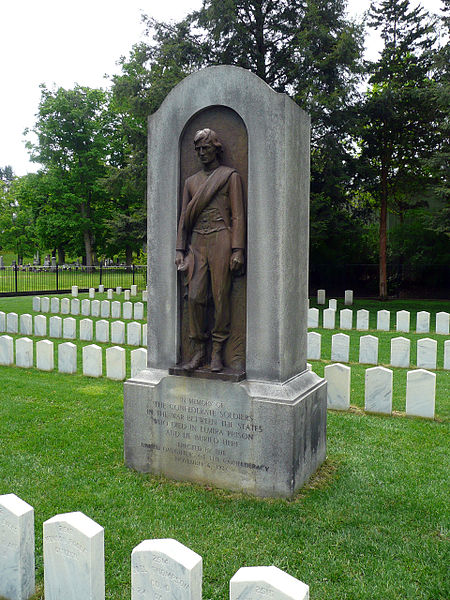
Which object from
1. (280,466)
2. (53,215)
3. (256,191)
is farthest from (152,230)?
(53,215)

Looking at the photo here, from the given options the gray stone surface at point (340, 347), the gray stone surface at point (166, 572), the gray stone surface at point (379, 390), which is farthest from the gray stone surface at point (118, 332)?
the gray stone surface at point (166, 572)

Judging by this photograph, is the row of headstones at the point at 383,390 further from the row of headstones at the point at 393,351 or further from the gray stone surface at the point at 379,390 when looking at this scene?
the row of headstones at the point at 393,351

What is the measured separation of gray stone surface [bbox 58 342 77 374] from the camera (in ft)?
30.1

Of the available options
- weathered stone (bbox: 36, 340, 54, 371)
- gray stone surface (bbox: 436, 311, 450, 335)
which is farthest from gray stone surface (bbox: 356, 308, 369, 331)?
weathered stone (bbox: 36, 340, 54, 371)

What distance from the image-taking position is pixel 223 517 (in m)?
4.01

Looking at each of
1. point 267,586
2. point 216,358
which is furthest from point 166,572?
point 216,358

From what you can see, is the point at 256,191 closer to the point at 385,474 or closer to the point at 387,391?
the point at 385,474

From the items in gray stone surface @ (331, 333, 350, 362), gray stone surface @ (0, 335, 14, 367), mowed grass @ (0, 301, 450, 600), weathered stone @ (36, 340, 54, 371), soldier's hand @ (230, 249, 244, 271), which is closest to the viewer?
mowed grass @ (0, 301, 450, 600)

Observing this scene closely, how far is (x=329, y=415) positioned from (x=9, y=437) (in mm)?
4000

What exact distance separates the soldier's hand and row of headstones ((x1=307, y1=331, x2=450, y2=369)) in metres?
5.98

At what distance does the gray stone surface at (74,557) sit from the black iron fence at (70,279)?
83.4 ft

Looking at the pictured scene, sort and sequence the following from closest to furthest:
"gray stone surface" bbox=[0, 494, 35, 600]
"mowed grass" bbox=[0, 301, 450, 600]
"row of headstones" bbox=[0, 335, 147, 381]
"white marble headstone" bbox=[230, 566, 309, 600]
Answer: "white marble headstone" bbox=[230, 566, 309, 600] < "gray stone surface" bbox=[0, 494, 35, 600] < "mowed grass" bbox=[0, 301, 450, 600] < "row of headstones" bbox=[0, 335, 147, 381]

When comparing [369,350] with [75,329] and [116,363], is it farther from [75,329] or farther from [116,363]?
[75,329]

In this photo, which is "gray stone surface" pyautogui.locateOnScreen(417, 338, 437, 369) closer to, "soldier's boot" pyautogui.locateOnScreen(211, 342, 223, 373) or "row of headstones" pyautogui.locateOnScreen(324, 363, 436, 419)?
"row of headstones" pyautogui.locateOnScreen(324, 363, 436, 419)
